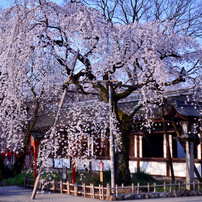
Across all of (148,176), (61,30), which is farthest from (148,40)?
(148,176)

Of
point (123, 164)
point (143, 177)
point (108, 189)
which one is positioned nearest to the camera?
point (108, 189)

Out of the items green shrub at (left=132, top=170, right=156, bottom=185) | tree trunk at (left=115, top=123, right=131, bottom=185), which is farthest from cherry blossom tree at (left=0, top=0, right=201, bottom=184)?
green shrub at (left=132, top=170, right=156, bottom=185)

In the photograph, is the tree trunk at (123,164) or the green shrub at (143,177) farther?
the green shrub at (143,177)

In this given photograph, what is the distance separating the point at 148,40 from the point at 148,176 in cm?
780

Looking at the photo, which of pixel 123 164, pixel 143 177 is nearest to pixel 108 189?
pixel 123 164

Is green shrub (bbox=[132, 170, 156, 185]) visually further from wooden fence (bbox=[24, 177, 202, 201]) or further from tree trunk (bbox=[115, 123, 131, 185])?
tree trunk (bbox=[115, 123, 131, 185])

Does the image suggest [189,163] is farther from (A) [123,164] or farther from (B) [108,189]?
(B) [108,189]

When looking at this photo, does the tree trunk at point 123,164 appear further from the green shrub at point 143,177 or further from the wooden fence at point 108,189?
the green shrub at point 143,177

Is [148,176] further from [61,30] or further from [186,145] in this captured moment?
[61,30]

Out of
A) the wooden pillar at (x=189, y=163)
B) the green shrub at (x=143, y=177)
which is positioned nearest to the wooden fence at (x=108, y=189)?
the wooden pillar at (x=189, y=163)

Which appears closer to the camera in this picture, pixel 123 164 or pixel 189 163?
pixel 189 163

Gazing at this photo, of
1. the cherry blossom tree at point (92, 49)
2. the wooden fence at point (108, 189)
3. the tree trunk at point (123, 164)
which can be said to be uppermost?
the cherry blossom tree at point (92, 49)

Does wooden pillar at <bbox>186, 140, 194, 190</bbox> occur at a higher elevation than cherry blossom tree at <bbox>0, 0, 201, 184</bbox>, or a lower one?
lower

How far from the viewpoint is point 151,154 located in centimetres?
2086
